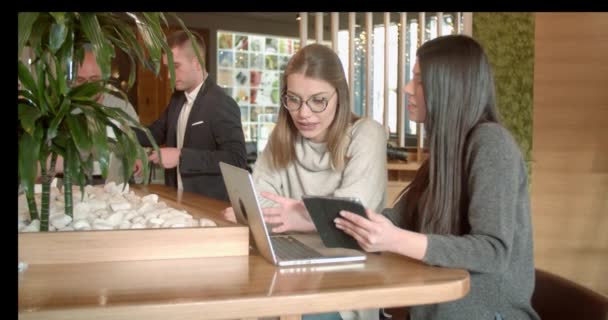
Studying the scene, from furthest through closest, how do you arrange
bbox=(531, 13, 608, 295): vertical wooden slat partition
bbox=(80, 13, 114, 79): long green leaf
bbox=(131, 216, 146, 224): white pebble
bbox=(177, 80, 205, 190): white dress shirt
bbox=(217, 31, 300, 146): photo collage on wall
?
bbox=(217, 31, 300, 146): photo collage on wall
bbox=(531, 13, 608, 295): vertical wooden slat partition
bbox=(177, 80, 205, 190): white dress shirt
bbox=(131, 216, 146, 224): white pebble
bbox=(80, 13, 114, 79): long green leaf

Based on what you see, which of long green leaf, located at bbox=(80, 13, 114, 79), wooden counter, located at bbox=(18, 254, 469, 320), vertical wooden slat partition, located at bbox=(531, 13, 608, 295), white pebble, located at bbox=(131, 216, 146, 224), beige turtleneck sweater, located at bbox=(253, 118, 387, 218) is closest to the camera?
wooden counter, located at bbox=(18, 254, 469, 320)

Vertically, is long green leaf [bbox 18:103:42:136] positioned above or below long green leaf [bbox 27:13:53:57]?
below

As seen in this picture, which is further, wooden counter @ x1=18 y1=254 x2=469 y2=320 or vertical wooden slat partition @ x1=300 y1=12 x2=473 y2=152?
vertical wooden slat partition @ x1=300 y1=12 x2=473 y2=152

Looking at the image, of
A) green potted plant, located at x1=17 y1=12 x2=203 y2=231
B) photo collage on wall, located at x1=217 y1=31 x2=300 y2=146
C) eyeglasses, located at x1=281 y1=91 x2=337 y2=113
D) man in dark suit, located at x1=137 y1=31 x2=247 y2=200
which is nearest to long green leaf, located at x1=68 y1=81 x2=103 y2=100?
green potted plant, located at x1=17 y1=12 x2=203 y2=231

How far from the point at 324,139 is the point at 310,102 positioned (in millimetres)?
115

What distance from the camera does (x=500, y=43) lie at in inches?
138

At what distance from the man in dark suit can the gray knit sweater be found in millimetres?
1324

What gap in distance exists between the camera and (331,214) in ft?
3.86

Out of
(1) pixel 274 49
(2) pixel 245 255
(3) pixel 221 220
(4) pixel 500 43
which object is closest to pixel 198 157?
(3) pixel 221 220

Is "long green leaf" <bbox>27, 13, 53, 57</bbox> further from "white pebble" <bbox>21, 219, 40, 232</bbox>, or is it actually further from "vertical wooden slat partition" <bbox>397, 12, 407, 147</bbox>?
"vertical wooden slat partition" <bbox>397, 12, 407, 147</bbox>

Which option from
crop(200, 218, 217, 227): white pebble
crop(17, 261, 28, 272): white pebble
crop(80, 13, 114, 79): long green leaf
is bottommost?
crop(17, 261, 28, 272): white pebble

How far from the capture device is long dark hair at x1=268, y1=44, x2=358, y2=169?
5.43ft

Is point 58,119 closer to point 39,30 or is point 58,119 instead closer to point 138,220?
point 39,30
